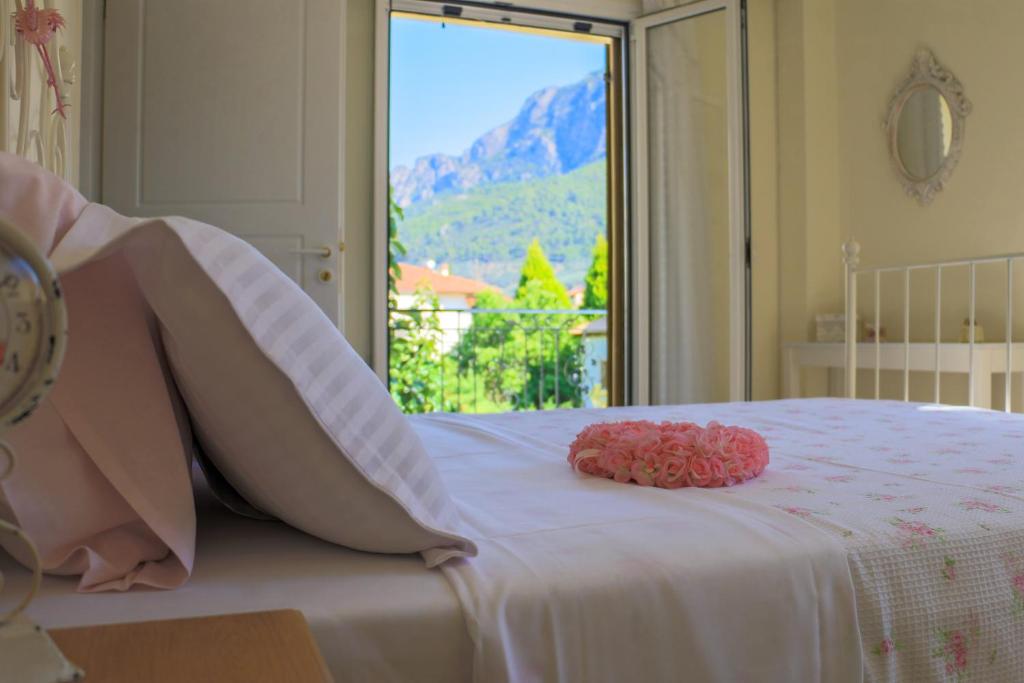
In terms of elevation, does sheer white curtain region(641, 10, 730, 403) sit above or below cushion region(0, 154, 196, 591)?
above

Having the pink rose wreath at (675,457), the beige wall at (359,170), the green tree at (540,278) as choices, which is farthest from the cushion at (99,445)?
the green tree at (540,278)

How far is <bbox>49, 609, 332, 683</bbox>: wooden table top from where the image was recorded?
1.61 feet

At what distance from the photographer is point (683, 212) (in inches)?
179

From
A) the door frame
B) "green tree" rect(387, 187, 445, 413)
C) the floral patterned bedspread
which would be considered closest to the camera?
the floral patterned bedspread

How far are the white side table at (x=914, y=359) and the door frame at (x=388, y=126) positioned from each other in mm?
824

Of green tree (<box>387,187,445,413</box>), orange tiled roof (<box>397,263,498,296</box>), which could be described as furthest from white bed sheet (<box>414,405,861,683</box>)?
orange tiled roof (<box>397,263,498,296</box>)

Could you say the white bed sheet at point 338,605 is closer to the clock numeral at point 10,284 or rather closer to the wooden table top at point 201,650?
the wooden table top at point 201,650

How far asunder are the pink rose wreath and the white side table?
7.40 feet

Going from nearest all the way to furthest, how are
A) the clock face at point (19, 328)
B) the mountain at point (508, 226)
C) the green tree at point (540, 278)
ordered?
the clock face at point (19, 328), the green tree at point (540, 278), the mountain at point (508, 226)

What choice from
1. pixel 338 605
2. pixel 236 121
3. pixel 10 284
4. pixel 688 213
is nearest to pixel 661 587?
pixel 338 605

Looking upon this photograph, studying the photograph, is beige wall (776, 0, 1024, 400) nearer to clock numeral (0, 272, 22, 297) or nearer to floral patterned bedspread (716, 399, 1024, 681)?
floral patterned bedspread (716, 399, 1024, 681)

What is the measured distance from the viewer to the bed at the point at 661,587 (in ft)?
2.48

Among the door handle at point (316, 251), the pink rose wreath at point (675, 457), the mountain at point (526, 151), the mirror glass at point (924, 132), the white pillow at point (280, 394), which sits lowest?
the pink rose wreath at point (675, 457)

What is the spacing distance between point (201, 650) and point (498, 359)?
7.81 meters
